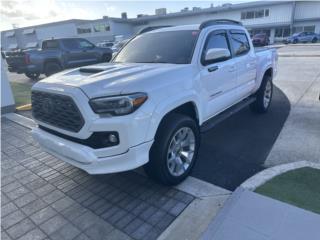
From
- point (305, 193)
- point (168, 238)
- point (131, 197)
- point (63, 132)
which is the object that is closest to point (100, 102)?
point (63, 132)

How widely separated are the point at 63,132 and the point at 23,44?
2711 inches

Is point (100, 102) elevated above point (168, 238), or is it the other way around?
point (100, 102)

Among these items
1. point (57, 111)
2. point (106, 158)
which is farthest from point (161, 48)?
point (106, 158)

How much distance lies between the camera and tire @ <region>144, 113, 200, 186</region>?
3016mm

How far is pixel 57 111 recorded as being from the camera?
9.91 ft

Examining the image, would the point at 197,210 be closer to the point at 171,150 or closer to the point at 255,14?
the point at 171,150

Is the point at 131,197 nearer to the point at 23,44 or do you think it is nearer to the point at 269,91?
the point at 269,91

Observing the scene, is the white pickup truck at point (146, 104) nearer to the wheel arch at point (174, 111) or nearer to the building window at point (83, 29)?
the wheel arch at point (174, 111)

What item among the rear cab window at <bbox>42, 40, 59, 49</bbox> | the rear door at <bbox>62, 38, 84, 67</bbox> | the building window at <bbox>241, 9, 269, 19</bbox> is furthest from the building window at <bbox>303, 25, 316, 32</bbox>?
the rear cab window at <bbox>42, 40, 59, 49</bbox>

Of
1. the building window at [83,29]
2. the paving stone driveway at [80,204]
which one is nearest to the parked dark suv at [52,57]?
the paving stone driveway at [80,204]

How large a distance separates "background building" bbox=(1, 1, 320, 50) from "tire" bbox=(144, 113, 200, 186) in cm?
4115

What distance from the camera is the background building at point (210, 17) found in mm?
37244

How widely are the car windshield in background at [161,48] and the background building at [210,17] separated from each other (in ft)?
131

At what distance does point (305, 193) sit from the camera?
301cm
